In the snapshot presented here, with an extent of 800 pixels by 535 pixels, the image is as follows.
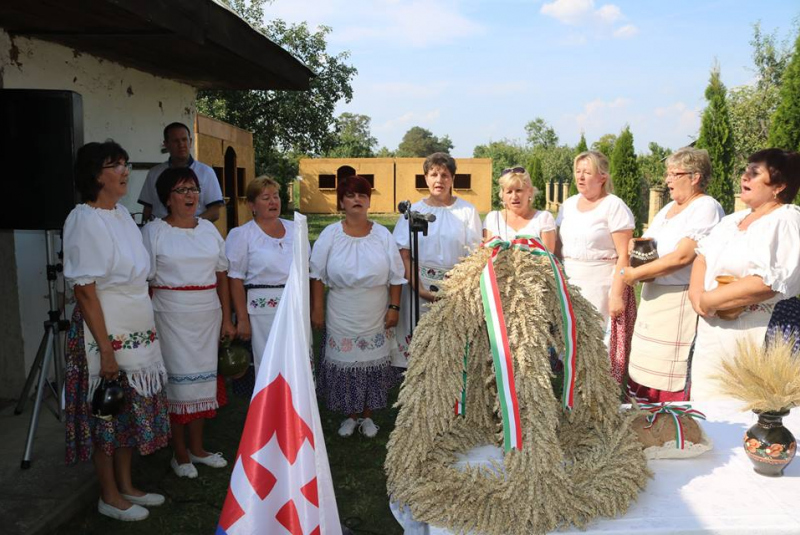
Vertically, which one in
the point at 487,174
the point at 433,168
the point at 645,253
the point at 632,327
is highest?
the point at 487,174

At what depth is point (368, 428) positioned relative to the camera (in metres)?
4.46

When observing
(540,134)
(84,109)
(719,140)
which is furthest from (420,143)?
(84,109)

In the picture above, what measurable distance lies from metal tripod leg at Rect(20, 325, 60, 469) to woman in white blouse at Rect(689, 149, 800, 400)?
3.78m

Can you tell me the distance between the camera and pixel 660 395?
13.5 ft

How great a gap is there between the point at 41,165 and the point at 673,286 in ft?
13.4

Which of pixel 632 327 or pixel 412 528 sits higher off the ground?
pixel 632 327

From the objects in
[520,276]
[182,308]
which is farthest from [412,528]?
[182,308]

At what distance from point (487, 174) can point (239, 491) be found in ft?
98.6

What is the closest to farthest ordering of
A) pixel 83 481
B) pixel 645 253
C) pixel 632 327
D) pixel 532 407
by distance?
1. pixel 532 407
2. pixel 83 481
3. pixel 645 253
4. pixel 632 327

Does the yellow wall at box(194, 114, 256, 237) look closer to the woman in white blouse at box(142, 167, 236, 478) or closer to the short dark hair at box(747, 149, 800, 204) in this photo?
the woman in white blouse at box(142, 167, 236, 478)

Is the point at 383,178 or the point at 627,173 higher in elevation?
the point at 383,178

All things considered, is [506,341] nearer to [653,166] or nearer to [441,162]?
[441,162]

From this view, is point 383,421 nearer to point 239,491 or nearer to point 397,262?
point 397,262

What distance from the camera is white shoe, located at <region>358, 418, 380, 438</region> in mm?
4430
